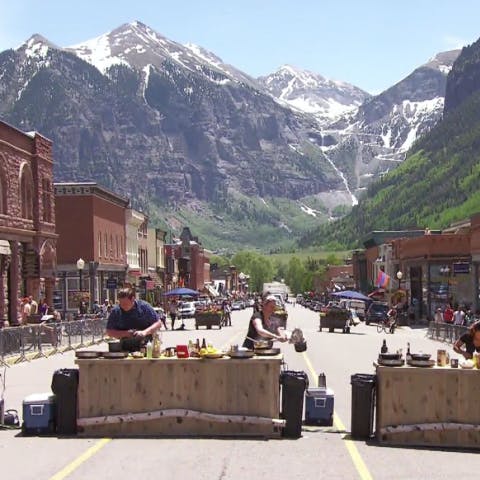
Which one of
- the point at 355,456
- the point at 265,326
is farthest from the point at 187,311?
the point at 355,456

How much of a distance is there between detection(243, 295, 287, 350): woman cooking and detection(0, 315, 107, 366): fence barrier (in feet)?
50.9

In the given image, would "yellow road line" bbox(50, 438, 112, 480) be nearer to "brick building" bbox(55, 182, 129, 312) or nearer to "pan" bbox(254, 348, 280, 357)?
"pan" bbox(254, 348, 280, 357)

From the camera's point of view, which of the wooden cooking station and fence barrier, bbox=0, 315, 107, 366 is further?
fence barrier, bbox=0, 315, 107, 366

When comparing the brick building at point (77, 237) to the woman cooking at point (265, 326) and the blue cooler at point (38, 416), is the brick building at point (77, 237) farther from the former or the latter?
the blue cooler at point (38, 416)

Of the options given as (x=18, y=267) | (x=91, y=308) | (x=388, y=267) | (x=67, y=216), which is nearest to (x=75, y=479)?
(x=18, y=267)

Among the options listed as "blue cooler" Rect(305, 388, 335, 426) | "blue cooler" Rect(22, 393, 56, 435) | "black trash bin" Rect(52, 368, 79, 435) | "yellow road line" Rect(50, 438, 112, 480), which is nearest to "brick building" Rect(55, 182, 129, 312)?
"blue cooler" Rect(305, 388, 335, 426)

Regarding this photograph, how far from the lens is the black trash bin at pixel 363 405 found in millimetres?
13531

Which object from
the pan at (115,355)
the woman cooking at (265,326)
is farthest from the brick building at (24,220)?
the pan at (115,355)

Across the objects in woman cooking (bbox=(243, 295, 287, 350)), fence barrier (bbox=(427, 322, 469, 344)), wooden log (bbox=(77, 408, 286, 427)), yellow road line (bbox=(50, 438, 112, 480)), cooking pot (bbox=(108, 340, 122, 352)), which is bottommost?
fence barrier (bbox=(427, 322, 469, 344))

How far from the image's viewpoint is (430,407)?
1316 cm

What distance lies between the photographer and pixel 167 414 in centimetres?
1356

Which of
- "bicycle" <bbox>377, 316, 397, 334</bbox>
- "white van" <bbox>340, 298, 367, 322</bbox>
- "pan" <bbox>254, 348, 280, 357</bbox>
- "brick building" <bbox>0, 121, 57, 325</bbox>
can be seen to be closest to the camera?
"pan" <bbox>254, 348, 280, 357</bbox>

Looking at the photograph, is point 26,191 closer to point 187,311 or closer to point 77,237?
point 77,237

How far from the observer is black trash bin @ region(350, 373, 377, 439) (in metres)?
13.5
